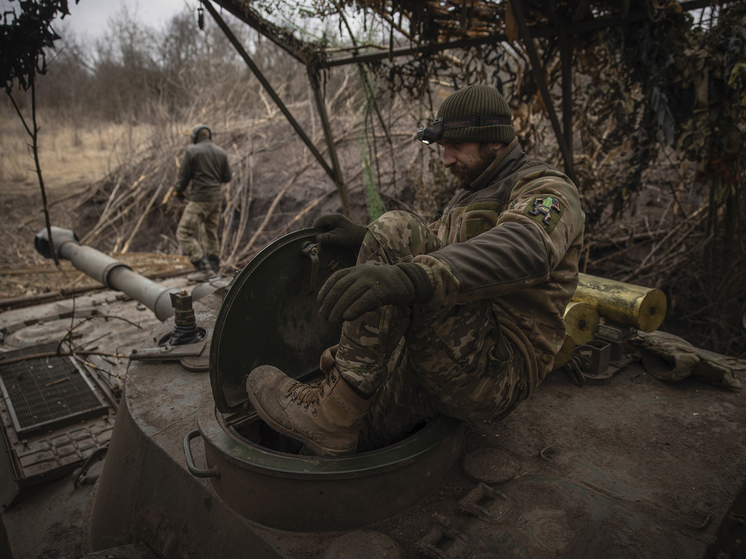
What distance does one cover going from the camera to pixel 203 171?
22.8ft

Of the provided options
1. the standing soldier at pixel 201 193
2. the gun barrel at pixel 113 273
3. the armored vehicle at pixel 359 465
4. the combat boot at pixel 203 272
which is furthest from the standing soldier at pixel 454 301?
the standing soldier at pixel 201 193

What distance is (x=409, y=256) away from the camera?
5.56 ft

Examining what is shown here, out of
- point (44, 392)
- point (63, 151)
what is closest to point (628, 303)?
point (44, 392)

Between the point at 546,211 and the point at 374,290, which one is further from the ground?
the point at 546,211

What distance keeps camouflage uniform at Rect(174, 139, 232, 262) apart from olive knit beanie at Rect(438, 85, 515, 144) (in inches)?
215

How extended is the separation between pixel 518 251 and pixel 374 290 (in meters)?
0.42

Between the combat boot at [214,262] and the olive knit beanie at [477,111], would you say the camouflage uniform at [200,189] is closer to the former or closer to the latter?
the combat boot at [214,262]

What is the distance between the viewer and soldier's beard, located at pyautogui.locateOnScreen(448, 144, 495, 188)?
2.02m

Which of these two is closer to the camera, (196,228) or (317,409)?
(317,409)

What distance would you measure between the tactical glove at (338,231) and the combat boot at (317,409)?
44cm

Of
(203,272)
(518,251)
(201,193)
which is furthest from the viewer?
(201,193)

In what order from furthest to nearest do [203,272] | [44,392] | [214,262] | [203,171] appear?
[214,262], [203,171], [203,272], [44,392]

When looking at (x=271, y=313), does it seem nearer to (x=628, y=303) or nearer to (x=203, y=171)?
(x=628, y=303)

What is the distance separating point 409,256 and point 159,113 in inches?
476
